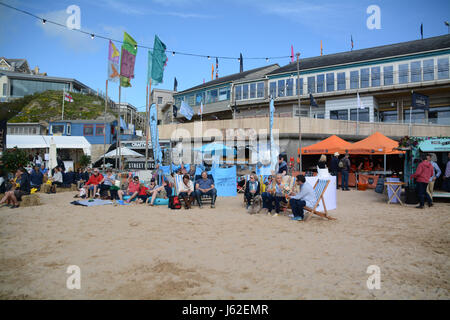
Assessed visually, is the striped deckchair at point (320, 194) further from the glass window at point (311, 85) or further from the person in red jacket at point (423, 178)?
the glass window at point (311, 85)

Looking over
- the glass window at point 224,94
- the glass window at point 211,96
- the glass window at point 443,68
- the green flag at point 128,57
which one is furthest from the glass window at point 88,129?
the glass window at point 443,68

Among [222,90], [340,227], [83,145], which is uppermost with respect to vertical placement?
[222,90]

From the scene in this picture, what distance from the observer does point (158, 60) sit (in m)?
13.3

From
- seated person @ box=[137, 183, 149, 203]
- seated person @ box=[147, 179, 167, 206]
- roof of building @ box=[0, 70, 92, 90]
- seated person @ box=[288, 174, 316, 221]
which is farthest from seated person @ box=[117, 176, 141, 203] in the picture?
roof of building @ box=[0, 70, 92, 90]

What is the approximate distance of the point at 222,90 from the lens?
32.3 m

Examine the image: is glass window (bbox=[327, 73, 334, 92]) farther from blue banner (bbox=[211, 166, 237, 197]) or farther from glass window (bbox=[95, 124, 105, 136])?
glass window (bbox=[95, 124, 105, 136])

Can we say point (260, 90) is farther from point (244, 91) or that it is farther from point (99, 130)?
point (99, 130)

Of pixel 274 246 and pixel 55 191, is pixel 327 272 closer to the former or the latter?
pixel 274 246

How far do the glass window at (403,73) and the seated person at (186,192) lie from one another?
71.2 ft

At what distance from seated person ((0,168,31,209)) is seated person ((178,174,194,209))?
4658 millimetres

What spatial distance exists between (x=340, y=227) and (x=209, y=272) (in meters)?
3.59

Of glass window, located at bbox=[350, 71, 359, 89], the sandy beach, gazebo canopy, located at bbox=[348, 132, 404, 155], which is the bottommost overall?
the sandy beach

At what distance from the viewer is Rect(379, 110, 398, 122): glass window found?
24844 millimetres
